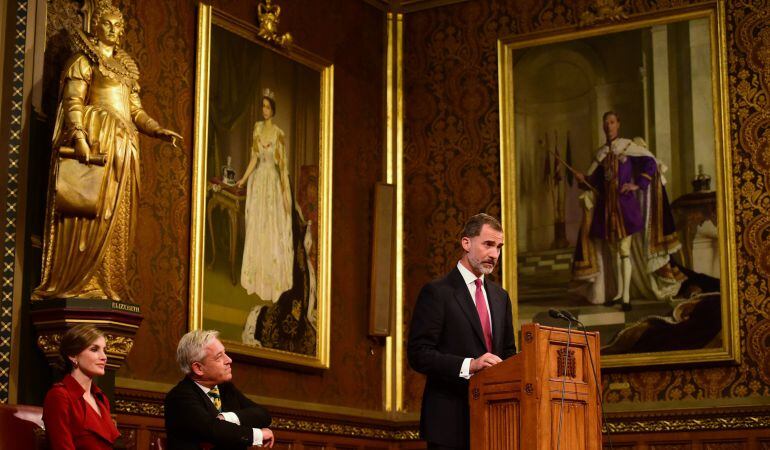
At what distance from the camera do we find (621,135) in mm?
9508

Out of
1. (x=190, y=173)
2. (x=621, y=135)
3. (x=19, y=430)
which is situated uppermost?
(x=621, y=135)

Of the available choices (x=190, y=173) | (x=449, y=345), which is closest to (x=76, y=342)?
(x=449, y=345)

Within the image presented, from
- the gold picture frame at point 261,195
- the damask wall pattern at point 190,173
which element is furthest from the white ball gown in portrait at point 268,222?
the damask wall pattern at point 190,173

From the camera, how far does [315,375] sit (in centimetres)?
923

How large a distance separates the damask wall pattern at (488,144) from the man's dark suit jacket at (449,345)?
3439 mm

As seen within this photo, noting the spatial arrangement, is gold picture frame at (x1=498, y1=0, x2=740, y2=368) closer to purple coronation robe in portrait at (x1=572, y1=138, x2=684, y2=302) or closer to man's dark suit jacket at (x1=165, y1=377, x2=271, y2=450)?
purple coronation robe in portrait at (x1=572, y1=138, x2=684, y2=302)

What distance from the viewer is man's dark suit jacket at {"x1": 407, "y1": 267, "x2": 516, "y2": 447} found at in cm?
554

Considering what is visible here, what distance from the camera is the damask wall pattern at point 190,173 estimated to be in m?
7.82

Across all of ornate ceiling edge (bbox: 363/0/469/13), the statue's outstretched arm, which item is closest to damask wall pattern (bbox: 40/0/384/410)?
ornate ceiling edge (bbox: 363/0/469/13)

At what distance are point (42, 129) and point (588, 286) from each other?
13.7ft

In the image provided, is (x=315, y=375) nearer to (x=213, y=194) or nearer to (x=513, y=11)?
(x=213, y=194)

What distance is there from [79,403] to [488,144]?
5111 mm

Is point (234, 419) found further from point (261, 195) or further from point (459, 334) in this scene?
point (261, 195)

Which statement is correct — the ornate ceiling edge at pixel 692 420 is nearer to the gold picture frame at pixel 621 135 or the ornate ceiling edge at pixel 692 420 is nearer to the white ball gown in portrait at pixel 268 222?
the gold picture frame at pixel 621 135
